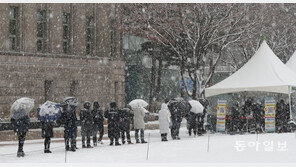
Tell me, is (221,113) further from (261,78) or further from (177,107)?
(177,107)

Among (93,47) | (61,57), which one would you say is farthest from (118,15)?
(61,57)

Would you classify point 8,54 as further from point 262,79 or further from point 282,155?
point 282,155

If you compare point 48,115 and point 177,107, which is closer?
Answer: point 48,115

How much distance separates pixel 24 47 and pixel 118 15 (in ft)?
26.7

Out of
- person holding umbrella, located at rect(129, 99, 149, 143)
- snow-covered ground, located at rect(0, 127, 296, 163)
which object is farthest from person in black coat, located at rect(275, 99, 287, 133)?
person holding umbrella, located at rect(129, 99, 149, 143)

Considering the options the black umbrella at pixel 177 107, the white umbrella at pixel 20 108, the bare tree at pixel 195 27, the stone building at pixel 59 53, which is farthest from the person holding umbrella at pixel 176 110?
the stone building at pixel 59 53

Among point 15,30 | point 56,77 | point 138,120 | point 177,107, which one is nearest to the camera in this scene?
point 138,120

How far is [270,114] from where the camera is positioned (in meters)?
24.7

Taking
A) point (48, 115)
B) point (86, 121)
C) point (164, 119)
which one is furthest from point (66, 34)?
point (48, 115)

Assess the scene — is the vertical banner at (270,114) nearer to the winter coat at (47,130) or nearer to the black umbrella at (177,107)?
the black umbrella at (177,107)

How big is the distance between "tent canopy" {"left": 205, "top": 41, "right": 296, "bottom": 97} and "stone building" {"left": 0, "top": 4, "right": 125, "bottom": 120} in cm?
1457

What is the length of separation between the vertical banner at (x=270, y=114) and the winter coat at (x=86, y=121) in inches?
374

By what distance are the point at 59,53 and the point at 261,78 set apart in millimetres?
17649

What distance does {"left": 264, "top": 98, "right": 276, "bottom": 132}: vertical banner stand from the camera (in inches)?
973
